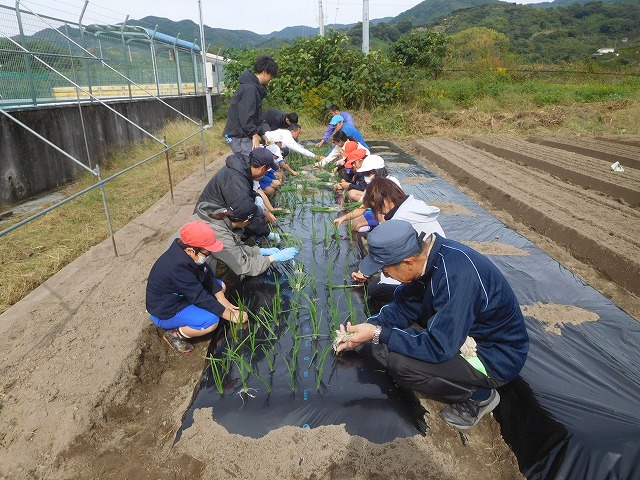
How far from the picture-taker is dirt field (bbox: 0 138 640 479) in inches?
69.7

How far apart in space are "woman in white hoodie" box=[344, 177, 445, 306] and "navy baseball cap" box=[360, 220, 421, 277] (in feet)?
2.83

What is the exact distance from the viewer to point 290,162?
277 inches

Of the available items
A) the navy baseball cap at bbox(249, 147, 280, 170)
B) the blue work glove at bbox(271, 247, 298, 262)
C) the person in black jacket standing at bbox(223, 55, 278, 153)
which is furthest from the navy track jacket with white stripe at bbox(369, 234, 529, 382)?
the person in black jacket standing at bbox(223, 55, 278, 153)

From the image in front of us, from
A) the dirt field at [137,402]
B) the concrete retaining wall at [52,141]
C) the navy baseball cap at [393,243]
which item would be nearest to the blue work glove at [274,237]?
the dirt field at [137,402]

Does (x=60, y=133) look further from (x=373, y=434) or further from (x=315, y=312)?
(x=373, y=434)

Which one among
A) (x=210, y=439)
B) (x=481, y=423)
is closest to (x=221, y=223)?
(x=210, y=439)

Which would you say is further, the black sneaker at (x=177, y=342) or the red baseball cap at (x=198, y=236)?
the black sneaker at (x=177, y=342)

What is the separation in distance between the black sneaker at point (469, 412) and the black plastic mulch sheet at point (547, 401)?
3.6 inches

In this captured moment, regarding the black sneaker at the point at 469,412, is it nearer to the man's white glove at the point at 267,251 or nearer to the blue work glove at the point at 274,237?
the man's white glove at the point at 267,251

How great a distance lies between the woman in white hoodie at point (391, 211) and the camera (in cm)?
260

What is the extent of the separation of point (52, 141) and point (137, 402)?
20.7 feet

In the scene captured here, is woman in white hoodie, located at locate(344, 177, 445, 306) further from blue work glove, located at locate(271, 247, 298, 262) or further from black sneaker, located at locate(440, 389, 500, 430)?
black sneaker, located at locate(440, 389, 500, 430)

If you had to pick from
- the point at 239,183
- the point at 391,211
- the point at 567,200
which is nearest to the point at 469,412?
the point at 391,211

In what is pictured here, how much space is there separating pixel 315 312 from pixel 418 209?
0.90 metres
